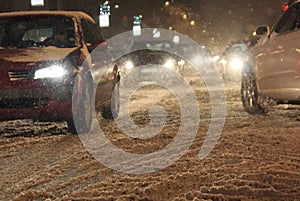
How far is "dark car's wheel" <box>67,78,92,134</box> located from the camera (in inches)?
329

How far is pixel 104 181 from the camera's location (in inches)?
219

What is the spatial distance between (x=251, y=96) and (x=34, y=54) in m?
4.02

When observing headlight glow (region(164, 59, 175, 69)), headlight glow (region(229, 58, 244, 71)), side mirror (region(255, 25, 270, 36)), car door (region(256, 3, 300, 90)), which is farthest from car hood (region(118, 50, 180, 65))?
car door (region(256, 3, 300, 90))

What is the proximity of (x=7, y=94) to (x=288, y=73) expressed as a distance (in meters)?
3.90

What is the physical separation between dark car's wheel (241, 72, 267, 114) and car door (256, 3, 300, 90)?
51 centimetres

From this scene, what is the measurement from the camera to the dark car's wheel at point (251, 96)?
10406mm

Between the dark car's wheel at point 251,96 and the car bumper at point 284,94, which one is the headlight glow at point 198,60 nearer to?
the dark car's wheel at point 251,96

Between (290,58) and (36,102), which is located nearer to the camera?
(36,102)

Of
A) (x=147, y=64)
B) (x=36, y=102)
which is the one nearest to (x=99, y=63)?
(x=36, y=102)

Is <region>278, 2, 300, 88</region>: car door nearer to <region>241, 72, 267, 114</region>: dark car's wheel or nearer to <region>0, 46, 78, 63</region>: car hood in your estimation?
<region>241, 72, 267, 114</region>: dark car's wheel

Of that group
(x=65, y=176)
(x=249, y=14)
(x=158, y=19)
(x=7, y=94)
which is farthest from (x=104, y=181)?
(x=249, y=14)

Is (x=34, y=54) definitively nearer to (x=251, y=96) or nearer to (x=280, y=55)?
(x=280, y=55)

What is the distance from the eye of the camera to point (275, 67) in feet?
30.1

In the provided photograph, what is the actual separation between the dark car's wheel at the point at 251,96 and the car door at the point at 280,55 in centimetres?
→ 51
